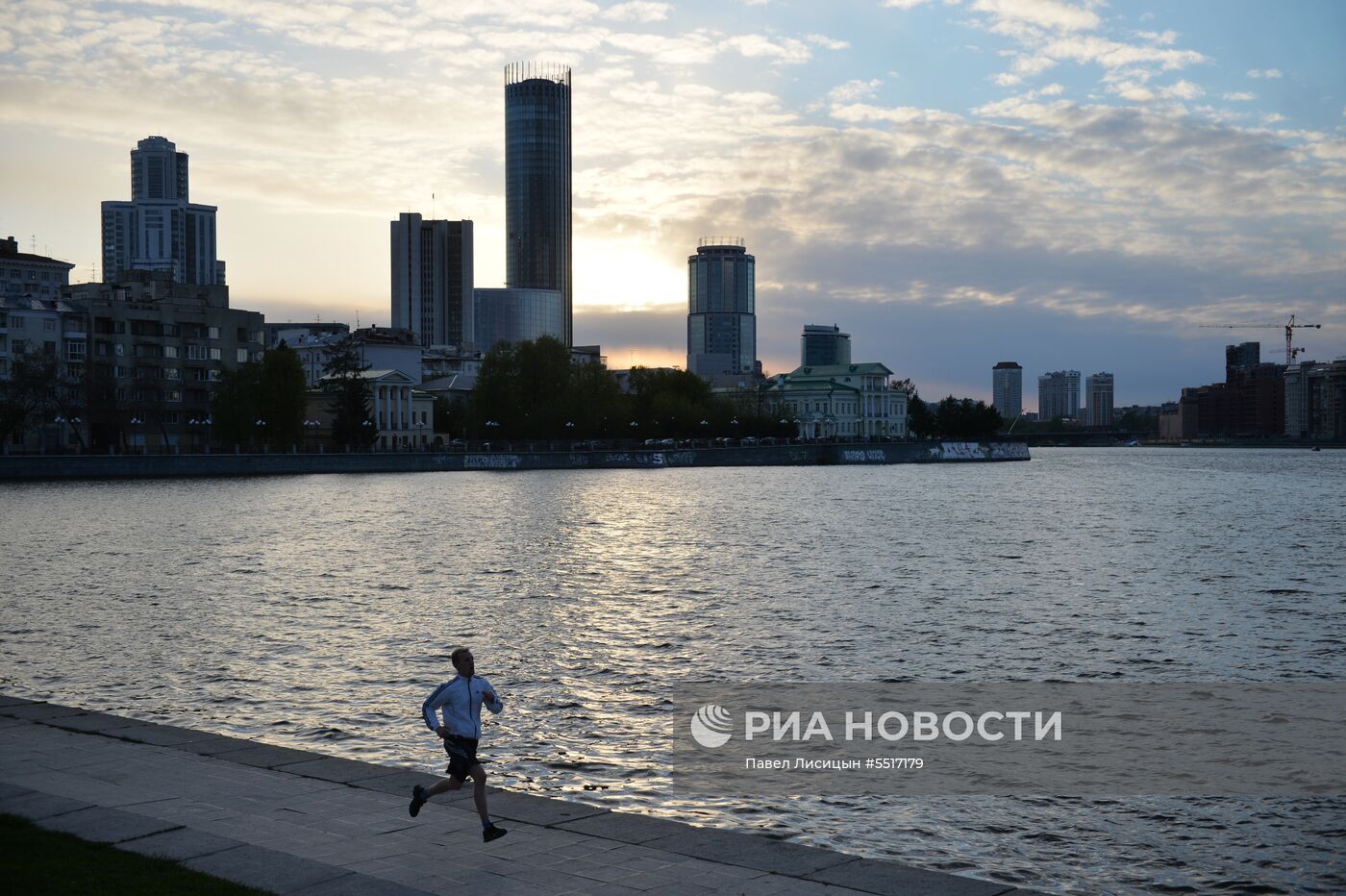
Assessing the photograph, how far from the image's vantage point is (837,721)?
2059 centimetres

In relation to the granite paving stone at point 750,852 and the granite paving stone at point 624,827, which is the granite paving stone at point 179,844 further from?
the granite paving stone at point 750,852

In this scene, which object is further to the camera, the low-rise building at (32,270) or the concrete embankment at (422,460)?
the low-rise building at (32,270)

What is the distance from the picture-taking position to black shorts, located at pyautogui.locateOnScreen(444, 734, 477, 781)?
11.6 meters

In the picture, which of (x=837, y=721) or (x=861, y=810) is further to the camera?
(x=837, y=721)

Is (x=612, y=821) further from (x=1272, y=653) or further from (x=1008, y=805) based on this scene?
(x=1272, y=653)

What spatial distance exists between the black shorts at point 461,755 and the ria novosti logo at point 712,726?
7651 mm

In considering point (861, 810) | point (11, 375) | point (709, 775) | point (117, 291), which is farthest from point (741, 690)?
point (117, 291)

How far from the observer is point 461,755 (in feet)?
38.3

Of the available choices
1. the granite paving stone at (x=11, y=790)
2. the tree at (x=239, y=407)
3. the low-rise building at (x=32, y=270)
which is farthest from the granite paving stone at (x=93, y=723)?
the low-rise building at (x=32, y=270)

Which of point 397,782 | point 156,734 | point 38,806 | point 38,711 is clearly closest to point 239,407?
point 38,711

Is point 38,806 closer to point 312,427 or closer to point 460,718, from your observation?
point 460,718

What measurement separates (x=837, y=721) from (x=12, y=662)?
16.5 metres

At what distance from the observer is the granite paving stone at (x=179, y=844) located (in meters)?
10.3

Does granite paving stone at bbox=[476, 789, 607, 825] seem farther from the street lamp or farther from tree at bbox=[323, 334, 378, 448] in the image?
the street lamp
